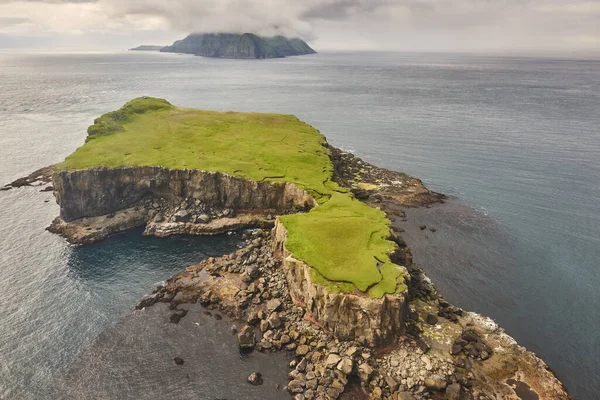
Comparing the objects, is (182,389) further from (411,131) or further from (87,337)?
(411,131)

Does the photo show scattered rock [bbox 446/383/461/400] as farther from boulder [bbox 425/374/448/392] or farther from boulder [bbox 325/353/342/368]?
boulder [bbox 325/353/342/368]

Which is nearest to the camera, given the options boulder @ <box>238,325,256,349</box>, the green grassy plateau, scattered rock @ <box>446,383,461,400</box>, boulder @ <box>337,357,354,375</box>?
scattered rock @ <box>446,383,461,400</box>

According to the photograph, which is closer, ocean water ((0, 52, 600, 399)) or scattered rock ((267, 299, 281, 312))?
ocean water ((0, 52, 600, 399))

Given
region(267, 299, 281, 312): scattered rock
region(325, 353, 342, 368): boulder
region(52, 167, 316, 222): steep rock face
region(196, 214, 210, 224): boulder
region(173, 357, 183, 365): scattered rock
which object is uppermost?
region(52, 167, 316, 222): steep rock face

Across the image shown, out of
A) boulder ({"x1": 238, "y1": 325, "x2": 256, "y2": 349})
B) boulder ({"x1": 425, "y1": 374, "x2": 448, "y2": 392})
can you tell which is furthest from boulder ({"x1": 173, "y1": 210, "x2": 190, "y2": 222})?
boulder ({"x1": 425, "y1": 374, "x2": 448, "y2": 392})

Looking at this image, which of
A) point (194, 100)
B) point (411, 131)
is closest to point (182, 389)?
point (411, 131)
